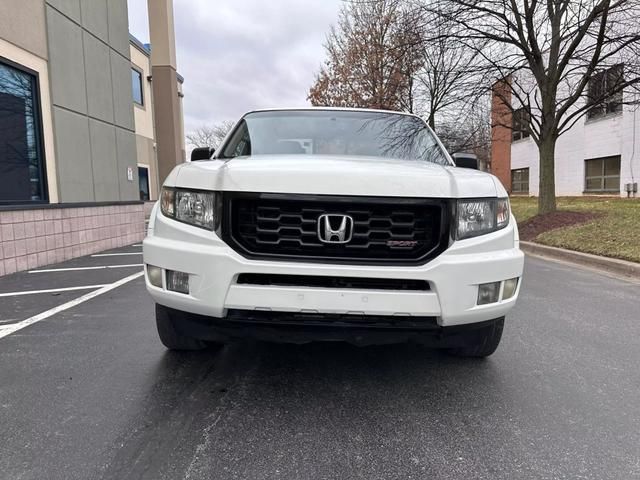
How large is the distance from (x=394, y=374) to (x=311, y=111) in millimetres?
2350

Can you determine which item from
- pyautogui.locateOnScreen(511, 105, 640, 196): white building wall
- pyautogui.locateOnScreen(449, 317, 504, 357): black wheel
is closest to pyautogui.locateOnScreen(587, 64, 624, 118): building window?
pyautogui.locateOnScreen(511, 105, 640, 196): white building wall

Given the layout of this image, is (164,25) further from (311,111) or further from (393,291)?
(393,291)

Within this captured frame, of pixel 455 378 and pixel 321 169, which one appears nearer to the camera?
pixel 321 169

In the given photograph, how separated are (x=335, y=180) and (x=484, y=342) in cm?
160

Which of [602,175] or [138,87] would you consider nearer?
[138,87]

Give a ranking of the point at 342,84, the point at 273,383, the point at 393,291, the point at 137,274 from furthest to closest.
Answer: the point at 342,84, the point at 137,274, the point at 273,383, the point at 393,291

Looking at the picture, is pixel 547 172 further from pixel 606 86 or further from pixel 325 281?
pixel 325 281

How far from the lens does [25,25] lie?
7266mm

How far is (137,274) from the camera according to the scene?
673cm

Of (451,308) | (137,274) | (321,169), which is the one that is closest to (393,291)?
(451,308)

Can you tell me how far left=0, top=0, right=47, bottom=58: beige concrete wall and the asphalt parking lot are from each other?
16.7ft

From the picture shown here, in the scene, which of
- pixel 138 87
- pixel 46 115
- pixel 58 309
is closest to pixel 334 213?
pixel 58 309

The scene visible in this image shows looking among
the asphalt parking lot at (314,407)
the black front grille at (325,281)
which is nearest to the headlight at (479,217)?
the black front grille at (325,281)

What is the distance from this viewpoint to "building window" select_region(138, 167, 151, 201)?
63.1ft
